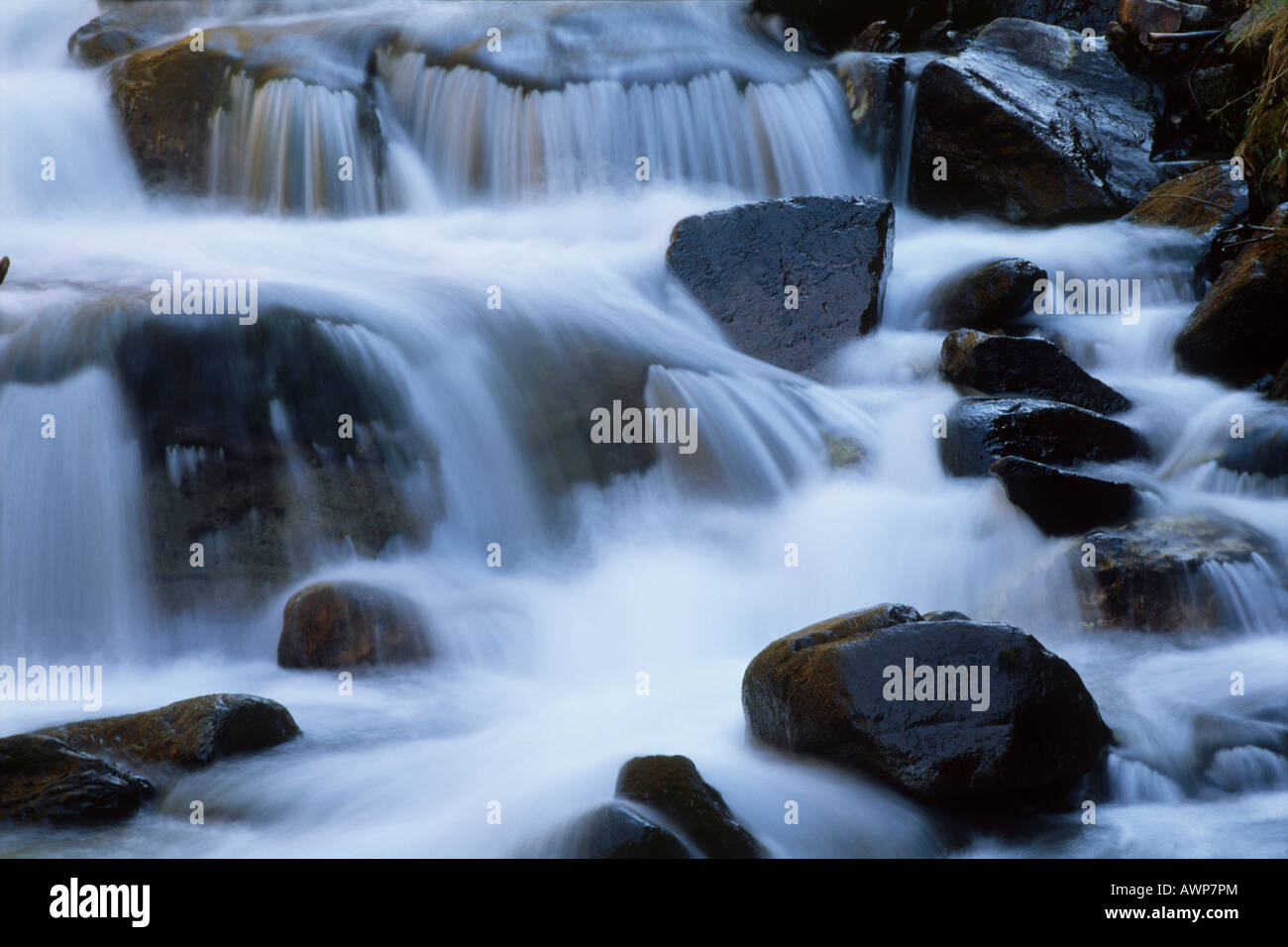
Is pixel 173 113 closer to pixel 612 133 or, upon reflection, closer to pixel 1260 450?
pixel 612 133

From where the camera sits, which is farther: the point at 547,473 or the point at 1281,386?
the point at 1281,386

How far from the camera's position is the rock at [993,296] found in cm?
861

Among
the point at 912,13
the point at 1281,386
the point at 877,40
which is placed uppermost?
the point at 912,13

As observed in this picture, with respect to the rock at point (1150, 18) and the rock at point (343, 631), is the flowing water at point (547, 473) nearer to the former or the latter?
the rock at point (343, 631)

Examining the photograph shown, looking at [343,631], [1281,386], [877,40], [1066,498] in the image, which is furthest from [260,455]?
[877,40]

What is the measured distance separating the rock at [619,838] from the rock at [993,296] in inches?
239

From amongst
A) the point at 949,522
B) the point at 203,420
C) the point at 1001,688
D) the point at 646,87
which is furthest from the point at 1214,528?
the point at 646,87

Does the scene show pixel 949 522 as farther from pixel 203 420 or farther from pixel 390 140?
pixel 390 140

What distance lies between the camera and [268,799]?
4.22 metres

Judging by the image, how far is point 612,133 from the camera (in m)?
11.0

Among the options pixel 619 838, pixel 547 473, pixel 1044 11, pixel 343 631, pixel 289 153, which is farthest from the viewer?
pixel 1044 11

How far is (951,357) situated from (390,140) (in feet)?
18.4

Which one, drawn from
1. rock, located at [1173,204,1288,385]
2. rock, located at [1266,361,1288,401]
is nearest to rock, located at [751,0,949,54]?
rock, located at [1173,204,1288,385]

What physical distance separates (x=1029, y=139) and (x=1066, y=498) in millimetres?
5565
